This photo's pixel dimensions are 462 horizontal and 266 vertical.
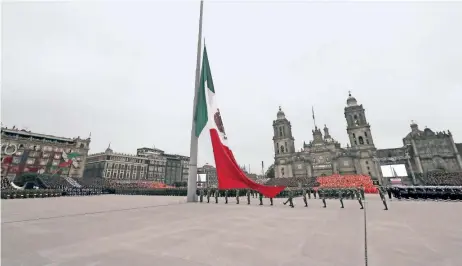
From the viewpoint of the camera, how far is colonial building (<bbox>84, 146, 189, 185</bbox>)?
6897 centimetres

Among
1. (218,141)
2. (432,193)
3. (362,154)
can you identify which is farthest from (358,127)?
(218,141)

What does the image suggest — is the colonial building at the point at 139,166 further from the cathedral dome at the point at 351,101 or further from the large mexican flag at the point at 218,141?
the cathedral dome at the point at 351,101

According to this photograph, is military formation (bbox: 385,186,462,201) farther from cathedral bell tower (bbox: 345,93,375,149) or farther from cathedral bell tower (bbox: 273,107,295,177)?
cathedral bell tower (bbox: 273,107,295,177)

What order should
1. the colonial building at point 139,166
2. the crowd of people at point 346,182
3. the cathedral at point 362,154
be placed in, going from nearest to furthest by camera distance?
the crowd of people at point 346,182
the cathedral at point 362,154
the colonial building at point 139,166

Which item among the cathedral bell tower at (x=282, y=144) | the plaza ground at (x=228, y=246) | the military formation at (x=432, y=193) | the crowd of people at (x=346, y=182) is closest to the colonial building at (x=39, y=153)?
the cathedral bell tower at (x=282, y=144)

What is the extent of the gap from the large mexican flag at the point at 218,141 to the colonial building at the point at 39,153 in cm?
6411

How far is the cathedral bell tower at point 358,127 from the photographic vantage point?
5500cm

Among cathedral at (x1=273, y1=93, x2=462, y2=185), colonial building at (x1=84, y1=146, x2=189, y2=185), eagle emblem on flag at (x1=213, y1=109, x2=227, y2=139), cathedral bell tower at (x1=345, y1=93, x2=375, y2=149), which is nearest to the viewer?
eagle emblem on flag at (x1=213, y1=109, x2=227, y2=139)

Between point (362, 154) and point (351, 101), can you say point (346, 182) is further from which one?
point (351, 101)

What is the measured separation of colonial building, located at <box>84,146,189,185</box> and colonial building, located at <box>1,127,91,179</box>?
7.29 meters

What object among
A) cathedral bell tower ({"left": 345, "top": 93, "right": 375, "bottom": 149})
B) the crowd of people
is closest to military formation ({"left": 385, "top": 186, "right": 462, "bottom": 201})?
the crowd of people

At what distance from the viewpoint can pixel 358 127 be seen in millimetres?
56406

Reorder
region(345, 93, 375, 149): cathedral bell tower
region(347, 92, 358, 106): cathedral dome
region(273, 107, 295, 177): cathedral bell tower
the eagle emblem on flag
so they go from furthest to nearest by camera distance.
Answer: region(273, 107, 295, 177): cathedral bell tower < region(347, 92, 358, 106): cathedral dome < region(345, 93, 375, 149): cathedral bell tower < the eagle emblem on flag

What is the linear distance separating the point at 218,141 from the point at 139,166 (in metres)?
72.7
